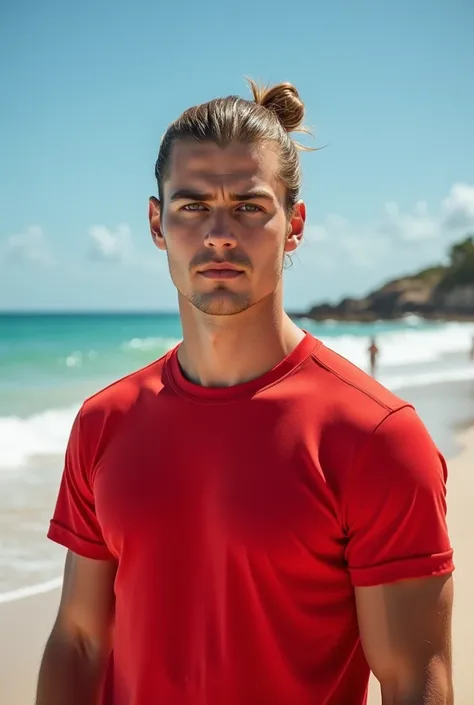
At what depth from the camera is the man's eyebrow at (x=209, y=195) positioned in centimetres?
210

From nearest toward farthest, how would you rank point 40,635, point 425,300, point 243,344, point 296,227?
point 243,344, point 296,227, point 40,635, point 425,300

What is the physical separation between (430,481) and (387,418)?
176mm

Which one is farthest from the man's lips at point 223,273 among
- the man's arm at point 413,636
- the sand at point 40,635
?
the sand at point 40,635

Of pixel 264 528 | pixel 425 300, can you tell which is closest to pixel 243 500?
pixel 264 528

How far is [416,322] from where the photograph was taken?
109562 millimetres

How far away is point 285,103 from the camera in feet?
7.59

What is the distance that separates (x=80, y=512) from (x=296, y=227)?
0.99 metres

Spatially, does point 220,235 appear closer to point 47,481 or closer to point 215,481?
point 215,481

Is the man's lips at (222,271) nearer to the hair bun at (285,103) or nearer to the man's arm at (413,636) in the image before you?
the hair bun at (285,103)

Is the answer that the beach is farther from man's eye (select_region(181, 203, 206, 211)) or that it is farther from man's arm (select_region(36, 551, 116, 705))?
man's eye (select_region(181, 203, 206, 211))

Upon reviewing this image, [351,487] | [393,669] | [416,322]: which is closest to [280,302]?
[351,487]

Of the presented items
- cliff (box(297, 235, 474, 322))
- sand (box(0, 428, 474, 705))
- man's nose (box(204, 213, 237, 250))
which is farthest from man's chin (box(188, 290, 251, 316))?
cliff (box(297, 235, 474, 322))

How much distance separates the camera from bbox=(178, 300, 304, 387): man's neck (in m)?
2.18

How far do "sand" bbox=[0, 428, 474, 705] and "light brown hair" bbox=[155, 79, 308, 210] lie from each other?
10.5 feet
